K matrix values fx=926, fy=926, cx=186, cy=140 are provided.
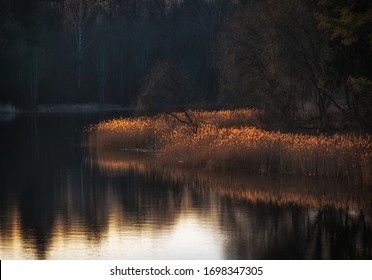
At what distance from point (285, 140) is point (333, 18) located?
4.51m

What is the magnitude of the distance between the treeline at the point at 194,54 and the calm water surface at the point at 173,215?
4829 millimetres

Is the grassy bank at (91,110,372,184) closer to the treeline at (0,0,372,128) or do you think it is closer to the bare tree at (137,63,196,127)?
the bare tree at (137,63,196,127)

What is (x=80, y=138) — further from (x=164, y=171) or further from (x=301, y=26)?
(x=164, y=171)

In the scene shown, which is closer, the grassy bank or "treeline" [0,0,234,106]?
the grassy bank

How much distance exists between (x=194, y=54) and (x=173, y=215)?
277 feet

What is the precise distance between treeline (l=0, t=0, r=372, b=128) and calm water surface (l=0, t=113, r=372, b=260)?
4829 millimetres

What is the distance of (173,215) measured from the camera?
22594 millimetres

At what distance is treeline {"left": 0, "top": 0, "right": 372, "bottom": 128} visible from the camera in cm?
3045

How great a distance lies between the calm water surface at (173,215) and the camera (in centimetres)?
1814

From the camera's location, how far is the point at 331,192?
997 inches

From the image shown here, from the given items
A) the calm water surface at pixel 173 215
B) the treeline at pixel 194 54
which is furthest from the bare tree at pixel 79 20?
the calm water surface at pixel 173 215

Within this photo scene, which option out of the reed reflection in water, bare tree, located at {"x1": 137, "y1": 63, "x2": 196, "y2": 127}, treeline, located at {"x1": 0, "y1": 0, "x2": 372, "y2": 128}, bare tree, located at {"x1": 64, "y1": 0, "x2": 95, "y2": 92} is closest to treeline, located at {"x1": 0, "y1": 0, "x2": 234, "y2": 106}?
bare tree, located at {"x1": 64, "y1": 0, "x2": 95, "y2": 92}

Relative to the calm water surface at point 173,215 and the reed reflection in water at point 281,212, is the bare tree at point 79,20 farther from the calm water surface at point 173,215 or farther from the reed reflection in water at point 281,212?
the reed reflection in water at point 281,212
